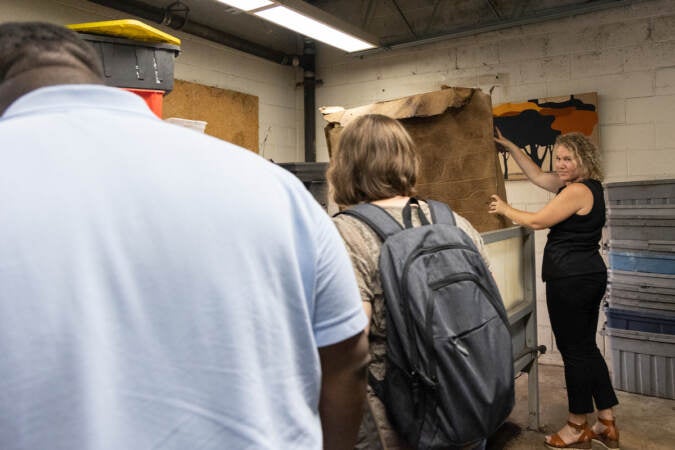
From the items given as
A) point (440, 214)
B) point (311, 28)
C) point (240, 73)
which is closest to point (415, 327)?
point (440, 214)

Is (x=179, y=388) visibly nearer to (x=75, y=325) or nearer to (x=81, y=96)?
(x=75, y=325)

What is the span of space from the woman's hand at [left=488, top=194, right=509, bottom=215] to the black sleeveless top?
0.51m

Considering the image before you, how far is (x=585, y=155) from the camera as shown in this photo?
253 cm

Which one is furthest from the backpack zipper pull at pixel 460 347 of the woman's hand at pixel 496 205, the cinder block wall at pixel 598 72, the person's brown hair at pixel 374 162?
the cinder block wall at pixel 598 72

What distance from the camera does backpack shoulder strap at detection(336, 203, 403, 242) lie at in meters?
1.26

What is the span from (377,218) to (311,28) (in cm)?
292

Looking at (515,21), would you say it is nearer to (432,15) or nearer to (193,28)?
(432,15)

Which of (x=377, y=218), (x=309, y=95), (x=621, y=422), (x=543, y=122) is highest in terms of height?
(x=309, y=95)

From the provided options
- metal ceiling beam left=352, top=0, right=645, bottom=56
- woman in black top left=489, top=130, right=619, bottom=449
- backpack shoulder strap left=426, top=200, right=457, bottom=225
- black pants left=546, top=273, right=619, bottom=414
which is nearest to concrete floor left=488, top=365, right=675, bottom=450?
woman in black top left=489, top=130, right=619, bottom=449

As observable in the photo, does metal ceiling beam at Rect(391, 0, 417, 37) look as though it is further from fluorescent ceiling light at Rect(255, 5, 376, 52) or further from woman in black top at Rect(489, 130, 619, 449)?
woman in black top at Rect(489, 130, 619, 449)

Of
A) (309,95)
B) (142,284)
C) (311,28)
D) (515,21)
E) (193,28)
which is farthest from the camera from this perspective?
(309,95)

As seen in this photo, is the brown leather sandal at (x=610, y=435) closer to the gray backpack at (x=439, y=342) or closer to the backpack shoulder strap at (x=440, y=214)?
the gray backpack at (x=439, y=342)

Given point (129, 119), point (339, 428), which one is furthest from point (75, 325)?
point (339, 428)

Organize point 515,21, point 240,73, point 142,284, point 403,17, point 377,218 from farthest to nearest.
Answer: point 240,73
point 403,17
point 515,21
point 377,218
point 142,284
